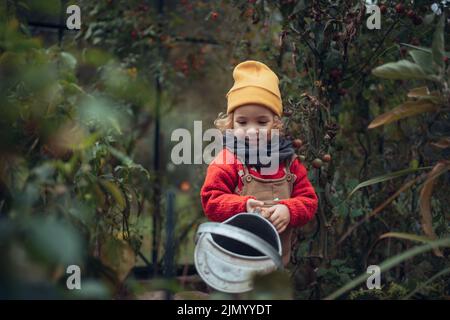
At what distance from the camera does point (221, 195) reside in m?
2.08

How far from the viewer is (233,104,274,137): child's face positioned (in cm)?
216

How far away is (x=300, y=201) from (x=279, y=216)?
0.13 m

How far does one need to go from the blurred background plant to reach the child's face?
9.0 inches

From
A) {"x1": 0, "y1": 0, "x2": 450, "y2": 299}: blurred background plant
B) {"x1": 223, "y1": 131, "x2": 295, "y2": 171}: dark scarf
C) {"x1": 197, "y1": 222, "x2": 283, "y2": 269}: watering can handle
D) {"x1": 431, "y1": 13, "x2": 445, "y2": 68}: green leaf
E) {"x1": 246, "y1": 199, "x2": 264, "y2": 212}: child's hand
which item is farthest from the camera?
{"x1": 223, "y1": 131, "x2": 295, "y2": 171}: dark scarf

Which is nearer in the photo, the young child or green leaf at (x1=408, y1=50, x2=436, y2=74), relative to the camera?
green leaf at (x1=408, y1=50, x2=436, y2=74)

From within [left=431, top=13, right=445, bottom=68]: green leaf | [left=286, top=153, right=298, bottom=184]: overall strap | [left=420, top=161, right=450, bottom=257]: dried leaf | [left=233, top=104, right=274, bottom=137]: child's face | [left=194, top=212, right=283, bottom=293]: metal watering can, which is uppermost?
[left=233, top=104, right=274, bottom=137]: child's face

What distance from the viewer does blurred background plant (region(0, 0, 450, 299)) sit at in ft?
4.17

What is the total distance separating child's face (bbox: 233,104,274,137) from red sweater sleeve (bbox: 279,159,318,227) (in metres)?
0.21

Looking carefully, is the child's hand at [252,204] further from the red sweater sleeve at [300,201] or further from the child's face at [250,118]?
the child's face at [250,118]

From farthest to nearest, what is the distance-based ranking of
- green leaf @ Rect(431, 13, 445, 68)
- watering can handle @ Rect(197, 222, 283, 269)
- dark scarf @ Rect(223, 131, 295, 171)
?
1. dark scarf @ Rect(223, 131, 295, 171)
2. green leaf @ Rect(431, 13, 445, 68)
3. watering can handle @ Rect(197, 222, 283, 269)

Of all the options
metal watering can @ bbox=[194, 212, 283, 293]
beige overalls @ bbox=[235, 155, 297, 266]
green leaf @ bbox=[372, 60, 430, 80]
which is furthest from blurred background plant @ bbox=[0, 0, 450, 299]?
beige overalls @ bbox=[235, 155, 297, 266]

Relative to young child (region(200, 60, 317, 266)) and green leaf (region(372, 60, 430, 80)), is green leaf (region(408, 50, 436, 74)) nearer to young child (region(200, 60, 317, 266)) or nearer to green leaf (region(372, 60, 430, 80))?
green leaf (region(372, 60, 430, 80))

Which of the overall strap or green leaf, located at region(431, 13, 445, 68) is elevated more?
green leaf, located at region(431, 13, 445, 68)
